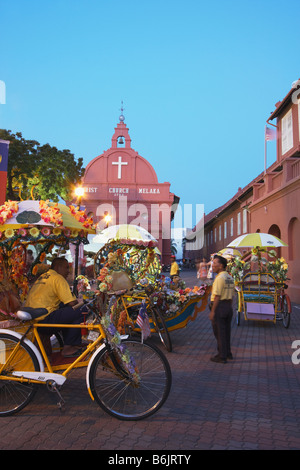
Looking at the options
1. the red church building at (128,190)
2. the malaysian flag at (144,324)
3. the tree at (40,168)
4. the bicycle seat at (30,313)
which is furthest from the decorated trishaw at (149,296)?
the red church building at (128,190)

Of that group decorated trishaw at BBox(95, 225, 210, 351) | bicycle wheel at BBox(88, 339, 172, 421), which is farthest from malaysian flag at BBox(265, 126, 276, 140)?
bicycle wheel at BBox(88, 339, 172, 421)

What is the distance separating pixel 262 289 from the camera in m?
11.0

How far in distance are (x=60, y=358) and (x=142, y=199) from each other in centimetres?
3403

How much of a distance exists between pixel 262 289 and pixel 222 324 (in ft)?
14.8

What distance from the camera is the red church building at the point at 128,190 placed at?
3800 cm

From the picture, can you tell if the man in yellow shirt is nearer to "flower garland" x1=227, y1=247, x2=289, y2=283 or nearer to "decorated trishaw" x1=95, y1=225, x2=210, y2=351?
"decorated trishaw" x1=95, y1=225, x2=210, y2=351

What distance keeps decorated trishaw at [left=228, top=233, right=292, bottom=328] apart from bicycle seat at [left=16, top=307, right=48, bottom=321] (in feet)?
23.2

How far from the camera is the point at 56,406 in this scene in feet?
15.1

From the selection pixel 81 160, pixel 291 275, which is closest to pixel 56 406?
pixel 291 275

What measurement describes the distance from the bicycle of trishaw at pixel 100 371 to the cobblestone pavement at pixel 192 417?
0.18m

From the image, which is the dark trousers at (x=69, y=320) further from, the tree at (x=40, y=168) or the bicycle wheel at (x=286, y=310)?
the tree at (x=40, y=168)

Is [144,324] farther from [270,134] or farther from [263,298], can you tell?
[270,134]

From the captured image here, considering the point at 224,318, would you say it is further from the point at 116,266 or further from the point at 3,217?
the point at 3,217

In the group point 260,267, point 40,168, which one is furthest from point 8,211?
point 40,168
